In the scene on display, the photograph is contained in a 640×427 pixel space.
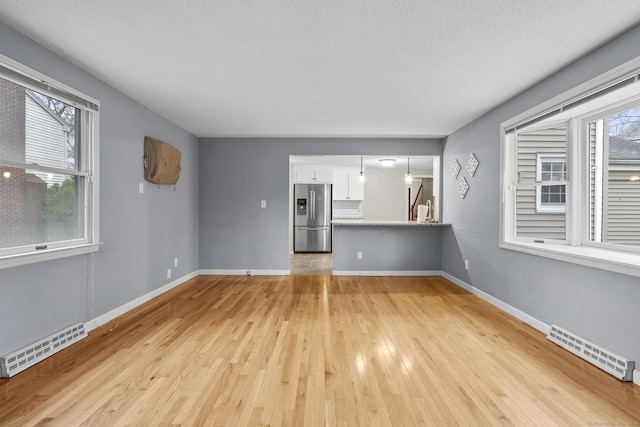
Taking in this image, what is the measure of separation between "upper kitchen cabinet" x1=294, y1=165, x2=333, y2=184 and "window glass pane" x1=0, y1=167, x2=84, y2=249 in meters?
5.22

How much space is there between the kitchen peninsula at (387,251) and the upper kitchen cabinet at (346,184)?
2.81m

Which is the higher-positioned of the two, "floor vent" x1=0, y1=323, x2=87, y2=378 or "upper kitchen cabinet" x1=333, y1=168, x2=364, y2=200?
"upper kitchen cabinet" x1=333, y1=168, x2=364, y2=200

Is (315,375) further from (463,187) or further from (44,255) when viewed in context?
(463,187)

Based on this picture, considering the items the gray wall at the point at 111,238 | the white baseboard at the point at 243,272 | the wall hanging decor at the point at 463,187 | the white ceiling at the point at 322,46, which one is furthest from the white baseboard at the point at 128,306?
the wall hanging decor at the point at 463,187

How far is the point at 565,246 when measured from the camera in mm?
2754

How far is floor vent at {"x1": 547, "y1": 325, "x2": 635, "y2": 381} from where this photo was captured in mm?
1937

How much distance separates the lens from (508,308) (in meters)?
3.21

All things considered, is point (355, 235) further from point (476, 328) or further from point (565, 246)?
point (565, 246)

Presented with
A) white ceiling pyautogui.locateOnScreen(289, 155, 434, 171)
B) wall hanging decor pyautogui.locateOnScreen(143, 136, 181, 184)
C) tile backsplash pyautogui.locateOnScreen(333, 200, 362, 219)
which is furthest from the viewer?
tile backsplash pyautogui.locateOnScreen(333, 200, 362, 219)

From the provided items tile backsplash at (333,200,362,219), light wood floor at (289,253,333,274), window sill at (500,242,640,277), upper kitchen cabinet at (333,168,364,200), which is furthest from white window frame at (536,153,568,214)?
tile backsplash at (333,200,362,219)

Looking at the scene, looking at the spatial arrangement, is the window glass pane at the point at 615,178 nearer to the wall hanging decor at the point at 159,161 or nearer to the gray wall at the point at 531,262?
the gray wall at the point at 531,262

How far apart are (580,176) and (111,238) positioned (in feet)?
14.8

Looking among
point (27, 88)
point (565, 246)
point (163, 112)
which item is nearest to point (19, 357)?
point (27, 88)

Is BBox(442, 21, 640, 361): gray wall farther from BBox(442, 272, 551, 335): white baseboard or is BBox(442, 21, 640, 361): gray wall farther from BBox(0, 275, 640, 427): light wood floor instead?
BBox(0, 275, 640, 427): light wood floor
